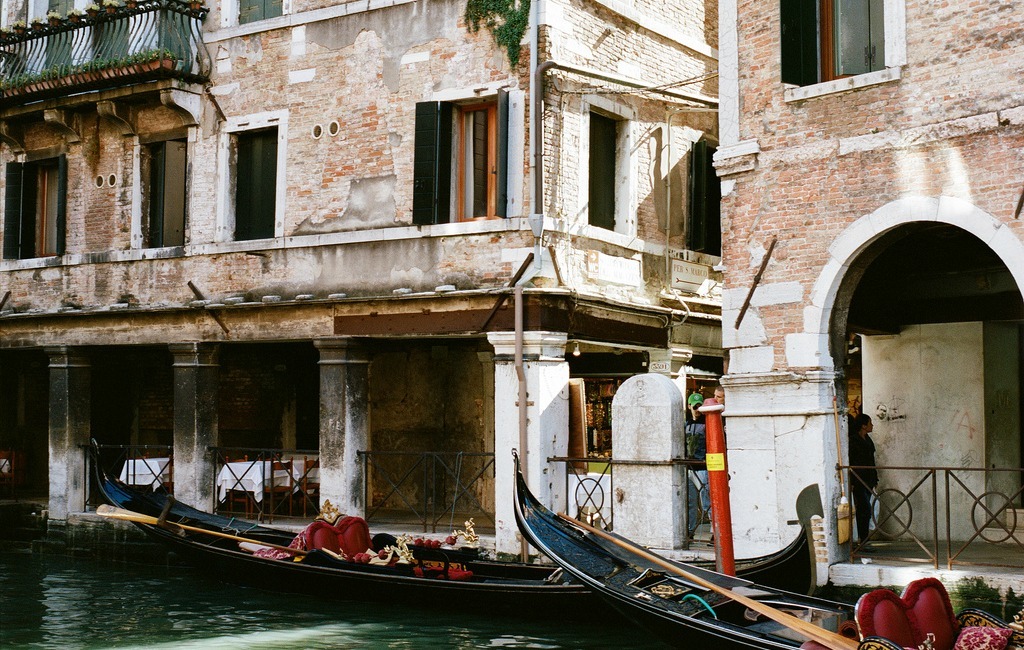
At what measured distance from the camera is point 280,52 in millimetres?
12977

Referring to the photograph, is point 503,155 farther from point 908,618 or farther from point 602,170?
point 908,618

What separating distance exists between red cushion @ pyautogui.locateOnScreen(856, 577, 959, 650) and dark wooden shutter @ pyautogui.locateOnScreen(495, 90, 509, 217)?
235 inches

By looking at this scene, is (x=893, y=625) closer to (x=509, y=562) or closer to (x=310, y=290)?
(x=509, y=562)

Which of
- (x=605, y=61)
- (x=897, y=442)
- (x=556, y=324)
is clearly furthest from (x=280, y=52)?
(x=897, y=442)

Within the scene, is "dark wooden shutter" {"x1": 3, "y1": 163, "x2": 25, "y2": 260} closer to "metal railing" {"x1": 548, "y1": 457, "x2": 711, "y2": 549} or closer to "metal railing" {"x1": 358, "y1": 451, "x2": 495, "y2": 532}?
"metal railing" {"x1": 358, "y1": 451, "x2": 495, "y2": 532}

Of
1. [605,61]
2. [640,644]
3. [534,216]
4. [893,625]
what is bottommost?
[640,644]

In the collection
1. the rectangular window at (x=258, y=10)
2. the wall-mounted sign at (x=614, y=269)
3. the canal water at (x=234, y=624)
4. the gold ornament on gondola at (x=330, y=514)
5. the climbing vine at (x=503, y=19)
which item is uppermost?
the rectangular window at (x=258, y=10)

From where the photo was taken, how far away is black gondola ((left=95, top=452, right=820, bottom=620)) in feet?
30.3

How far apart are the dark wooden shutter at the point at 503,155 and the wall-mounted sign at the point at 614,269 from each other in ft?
3.50

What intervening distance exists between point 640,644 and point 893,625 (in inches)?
113

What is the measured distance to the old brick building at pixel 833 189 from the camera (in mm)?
8852

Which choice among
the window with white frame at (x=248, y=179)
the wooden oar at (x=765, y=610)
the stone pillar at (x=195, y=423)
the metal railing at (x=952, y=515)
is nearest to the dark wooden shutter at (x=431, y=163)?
the window with white frame at (x=248, y=179)

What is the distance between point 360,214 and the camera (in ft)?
40.6

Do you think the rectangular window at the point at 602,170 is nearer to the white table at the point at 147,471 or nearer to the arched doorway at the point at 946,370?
the arched doorway at the point at 946,370
